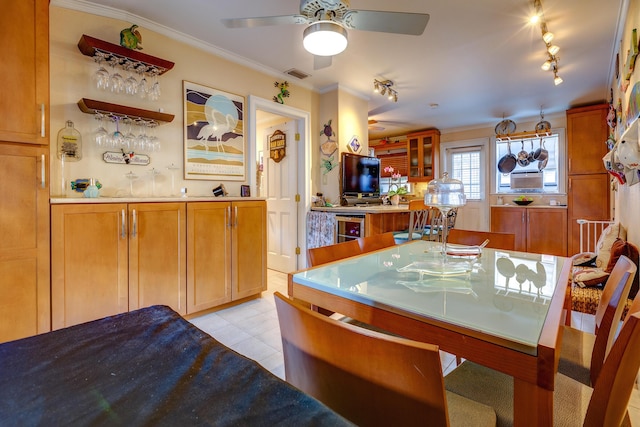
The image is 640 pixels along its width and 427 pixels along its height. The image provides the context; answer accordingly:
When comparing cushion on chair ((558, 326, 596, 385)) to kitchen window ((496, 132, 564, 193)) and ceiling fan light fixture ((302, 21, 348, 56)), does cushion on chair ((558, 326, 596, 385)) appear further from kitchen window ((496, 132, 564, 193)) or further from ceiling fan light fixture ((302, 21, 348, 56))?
kitchen window ((496, 132, 564, 193))

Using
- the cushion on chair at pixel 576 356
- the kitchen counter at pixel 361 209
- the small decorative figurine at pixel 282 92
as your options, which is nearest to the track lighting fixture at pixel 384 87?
the small decorative figurine at pixel 282 92

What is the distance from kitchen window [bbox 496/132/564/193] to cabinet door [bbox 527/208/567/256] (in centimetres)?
61

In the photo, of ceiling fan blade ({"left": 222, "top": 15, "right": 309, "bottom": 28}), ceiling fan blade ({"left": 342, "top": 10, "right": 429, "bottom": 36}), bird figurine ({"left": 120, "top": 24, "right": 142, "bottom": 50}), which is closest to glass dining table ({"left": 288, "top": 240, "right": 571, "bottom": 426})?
ceiling fan blade ({"left": 342, "top": 10, "right": 429, "bottom": 36})

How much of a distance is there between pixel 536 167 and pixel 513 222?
113 cm

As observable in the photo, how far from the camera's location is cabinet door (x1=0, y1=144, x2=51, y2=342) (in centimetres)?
176

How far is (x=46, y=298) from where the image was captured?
190cm

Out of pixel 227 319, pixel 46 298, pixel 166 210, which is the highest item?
pixel 166 210

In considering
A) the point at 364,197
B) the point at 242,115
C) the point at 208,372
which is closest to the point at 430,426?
the point at 208,372

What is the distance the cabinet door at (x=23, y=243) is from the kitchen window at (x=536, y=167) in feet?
21.7

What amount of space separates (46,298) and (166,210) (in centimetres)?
92

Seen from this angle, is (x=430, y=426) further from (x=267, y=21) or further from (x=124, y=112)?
(x=124, y=112)

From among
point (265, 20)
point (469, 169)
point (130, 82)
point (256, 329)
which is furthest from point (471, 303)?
point (469, 169)

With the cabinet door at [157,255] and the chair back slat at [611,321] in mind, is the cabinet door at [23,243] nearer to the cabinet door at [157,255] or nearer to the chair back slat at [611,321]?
the cabinet door at [157,255]

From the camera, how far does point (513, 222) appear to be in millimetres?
5559
